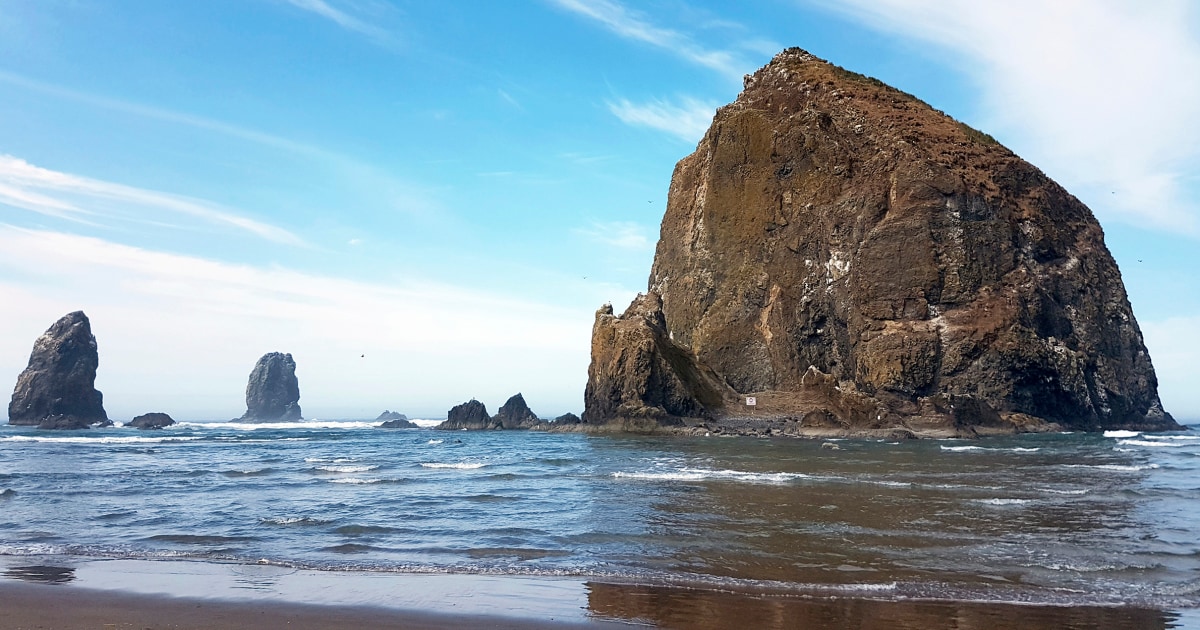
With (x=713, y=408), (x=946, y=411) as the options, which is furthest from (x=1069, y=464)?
(x=713, y=408)

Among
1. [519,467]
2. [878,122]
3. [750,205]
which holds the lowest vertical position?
[519,467]

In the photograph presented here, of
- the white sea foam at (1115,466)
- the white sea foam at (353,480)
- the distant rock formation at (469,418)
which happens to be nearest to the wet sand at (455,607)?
the white sea foam at (353,480)

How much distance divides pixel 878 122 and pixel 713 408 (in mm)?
35125

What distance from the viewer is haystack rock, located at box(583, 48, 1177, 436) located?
6938 cm

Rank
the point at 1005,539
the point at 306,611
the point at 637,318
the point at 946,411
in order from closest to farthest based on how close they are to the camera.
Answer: the point at 306,611, the point at 1005,539, the point at 946,411, the point at 637,318

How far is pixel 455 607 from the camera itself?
1030 cm

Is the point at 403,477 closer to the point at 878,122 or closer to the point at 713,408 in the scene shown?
the point at 713,408

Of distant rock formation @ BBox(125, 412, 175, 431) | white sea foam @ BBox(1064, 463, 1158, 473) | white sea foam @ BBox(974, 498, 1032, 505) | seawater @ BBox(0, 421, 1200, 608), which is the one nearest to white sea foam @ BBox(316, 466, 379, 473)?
seawater @ BBox(0, 421, 1200, 608)

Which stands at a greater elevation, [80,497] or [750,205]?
[750,205]

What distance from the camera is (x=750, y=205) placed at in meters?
90.9

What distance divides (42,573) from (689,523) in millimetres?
12035

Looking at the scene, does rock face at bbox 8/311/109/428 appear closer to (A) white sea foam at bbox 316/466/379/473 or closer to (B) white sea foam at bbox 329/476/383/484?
(A) white sea foam at bbox 316/466/379/473

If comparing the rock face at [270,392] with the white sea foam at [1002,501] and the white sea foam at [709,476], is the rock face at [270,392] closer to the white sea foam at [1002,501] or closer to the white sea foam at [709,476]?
the white sea foam at [709,476]

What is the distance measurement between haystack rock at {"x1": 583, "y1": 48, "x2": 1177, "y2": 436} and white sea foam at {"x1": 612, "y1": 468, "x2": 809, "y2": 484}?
113 ft
